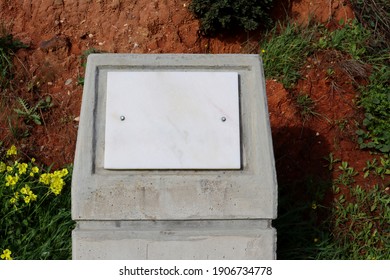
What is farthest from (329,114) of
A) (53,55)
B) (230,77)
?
(53,55)

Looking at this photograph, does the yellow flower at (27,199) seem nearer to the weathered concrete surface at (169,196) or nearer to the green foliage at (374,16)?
the weathered concrete surface at (169,196)

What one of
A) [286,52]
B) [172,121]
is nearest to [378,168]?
[286,52]

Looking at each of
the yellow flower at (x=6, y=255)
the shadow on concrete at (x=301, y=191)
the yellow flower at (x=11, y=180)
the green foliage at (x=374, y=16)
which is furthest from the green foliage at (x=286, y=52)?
the yellow flower at (x=6, y=255)

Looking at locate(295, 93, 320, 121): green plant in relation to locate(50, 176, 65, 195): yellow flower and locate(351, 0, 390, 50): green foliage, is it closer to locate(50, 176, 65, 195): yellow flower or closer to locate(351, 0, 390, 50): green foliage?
locate(351, 0, 390, 50): green foliage

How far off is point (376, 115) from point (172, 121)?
6.76ft

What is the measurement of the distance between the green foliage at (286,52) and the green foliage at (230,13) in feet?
0.52

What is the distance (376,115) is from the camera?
14.2ft

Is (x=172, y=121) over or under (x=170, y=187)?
over

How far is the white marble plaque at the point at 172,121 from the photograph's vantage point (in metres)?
2.72

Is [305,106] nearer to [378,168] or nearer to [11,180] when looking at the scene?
[378,168]
